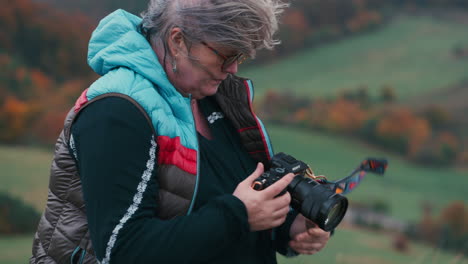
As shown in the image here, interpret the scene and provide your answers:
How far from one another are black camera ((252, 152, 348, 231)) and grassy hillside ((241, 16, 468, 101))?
3.46 metres

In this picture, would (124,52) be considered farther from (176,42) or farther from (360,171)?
(360,171)

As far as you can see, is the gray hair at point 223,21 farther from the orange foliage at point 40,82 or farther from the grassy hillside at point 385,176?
the grassy hillside at point 385,176

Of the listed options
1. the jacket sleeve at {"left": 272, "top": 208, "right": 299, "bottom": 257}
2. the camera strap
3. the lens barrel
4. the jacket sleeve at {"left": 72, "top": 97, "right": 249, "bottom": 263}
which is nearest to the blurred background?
the camera strap

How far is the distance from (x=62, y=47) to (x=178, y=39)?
3114 mm

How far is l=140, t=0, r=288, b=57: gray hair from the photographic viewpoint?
126 cm

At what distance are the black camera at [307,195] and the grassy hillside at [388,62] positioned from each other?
3464mm

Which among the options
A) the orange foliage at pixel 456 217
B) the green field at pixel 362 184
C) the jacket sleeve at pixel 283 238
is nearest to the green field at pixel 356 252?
the green field at pixel 362 184

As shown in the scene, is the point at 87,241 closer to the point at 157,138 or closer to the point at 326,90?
the point at 157,138

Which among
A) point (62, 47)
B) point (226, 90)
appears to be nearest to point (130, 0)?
point (62, 47)

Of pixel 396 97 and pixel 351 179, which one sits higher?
pixel 351 179

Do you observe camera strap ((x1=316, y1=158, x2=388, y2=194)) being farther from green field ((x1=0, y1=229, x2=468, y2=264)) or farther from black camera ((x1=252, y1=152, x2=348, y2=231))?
green field ((x1=0, y1=229, x2=468, y2=264))

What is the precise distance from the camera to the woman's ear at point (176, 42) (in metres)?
1.30

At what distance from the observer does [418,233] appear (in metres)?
4.47

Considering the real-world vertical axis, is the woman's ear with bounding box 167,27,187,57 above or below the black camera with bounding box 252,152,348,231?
above
